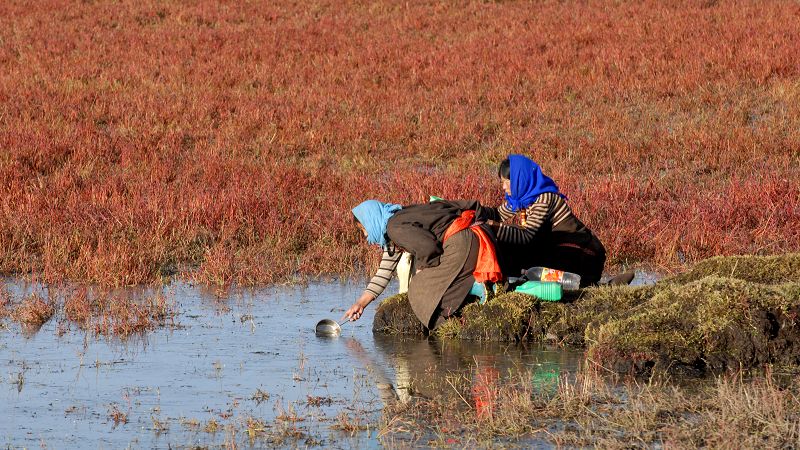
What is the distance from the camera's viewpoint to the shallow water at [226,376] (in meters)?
5.96

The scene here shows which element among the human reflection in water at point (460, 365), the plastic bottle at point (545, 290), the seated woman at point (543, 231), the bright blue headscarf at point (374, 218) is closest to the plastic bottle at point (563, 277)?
the plastic bottle at point (545, 290)

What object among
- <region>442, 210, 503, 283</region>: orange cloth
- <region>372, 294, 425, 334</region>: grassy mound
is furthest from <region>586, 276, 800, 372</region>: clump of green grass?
<region>372, 294, 425, 334</region>: grassy mound

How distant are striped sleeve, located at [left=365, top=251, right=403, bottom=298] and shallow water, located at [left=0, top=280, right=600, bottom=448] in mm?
350

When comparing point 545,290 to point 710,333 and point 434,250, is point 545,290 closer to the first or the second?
point 434,250

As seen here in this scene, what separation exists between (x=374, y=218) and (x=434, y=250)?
1.54 ft

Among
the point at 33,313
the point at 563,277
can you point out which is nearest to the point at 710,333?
the point at 563,277

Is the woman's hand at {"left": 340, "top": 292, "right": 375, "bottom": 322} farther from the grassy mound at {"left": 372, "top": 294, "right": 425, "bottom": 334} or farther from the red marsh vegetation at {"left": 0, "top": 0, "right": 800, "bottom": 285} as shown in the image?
the red marsh vegetation at {"left": 0, "top": 0, "right": 800, "bottom": 285}

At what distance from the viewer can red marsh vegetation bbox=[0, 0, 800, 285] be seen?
38.7ft

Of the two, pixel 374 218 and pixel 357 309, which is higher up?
pixel 374 218

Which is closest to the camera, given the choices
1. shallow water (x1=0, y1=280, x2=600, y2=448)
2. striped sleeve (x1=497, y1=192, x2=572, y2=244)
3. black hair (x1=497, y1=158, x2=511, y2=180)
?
shallow water (x1=0, y1=280, x2=600, y2=448)

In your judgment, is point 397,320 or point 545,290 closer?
point 545,290

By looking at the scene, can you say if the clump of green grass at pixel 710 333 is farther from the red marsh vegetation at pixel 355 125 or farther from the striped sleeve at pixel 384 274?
the red marsh vegetation at pixel 355 125

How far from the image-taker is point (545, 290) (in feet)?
27.9

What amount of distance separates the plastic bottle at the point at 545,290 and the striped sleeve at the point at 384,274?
3.12 feet
